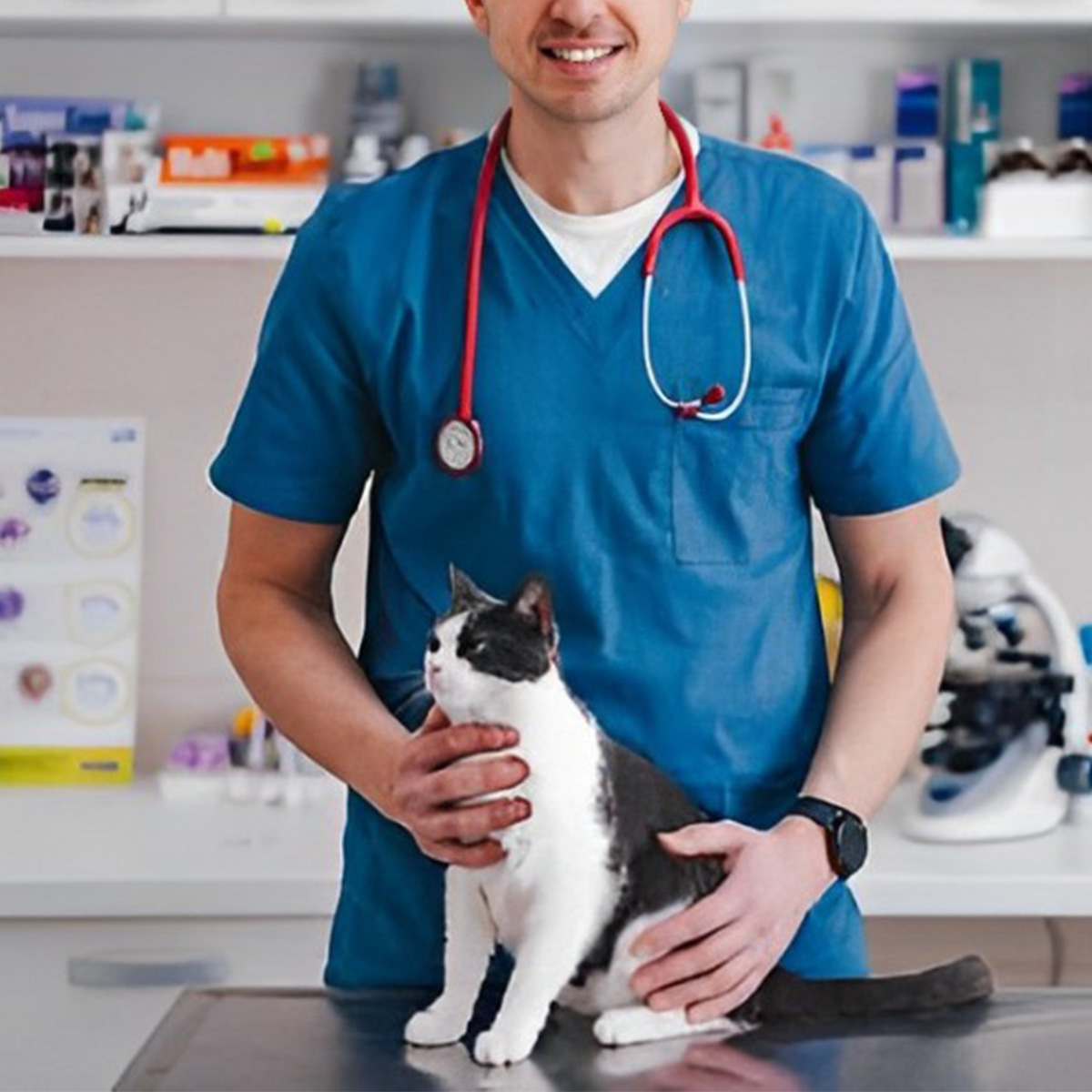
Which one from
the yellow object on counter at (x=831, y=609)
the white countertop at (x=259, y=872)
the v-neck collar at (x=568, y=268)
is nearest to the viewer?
the v-neck collar at (x=568, y=268)

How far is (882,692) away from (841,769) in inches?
2.6

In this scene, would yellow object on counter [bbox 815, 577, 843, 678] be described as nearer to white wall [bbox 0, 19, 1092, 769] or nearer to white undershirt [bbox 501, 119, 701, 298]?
white wall [bbox 0, 19, 1092, 769]

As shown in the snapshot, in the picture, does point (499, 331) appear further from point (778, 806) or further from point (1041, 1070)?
point (1041, 1070)

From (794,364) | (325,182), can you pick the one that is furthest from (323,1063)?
(325,182)

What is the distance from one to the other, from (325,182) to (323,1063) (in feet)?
4.41

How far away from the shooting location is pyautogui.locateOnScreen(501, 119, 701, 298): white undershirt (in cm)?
142

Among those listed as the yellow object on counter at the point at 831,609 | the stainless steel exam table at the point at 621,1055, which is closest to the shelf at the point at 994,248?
the yellow object on counter at the point at 831,609

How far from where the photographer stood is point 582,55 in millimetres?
1301

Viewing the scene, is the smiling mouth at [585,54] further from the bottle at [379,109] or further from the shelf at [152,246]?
the bottle at [379,109]

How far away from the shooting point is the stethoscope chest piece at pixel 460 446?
1.36 metres

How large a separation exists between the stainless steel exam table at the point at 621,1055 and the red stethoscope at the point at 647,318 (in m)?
0.34

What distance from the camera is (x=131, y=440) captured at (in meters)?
2.52

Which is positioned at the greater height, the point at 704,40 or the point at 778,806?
the point at 704,40

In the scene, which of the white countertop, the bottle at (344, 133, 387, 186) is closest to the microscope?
the white countertop
